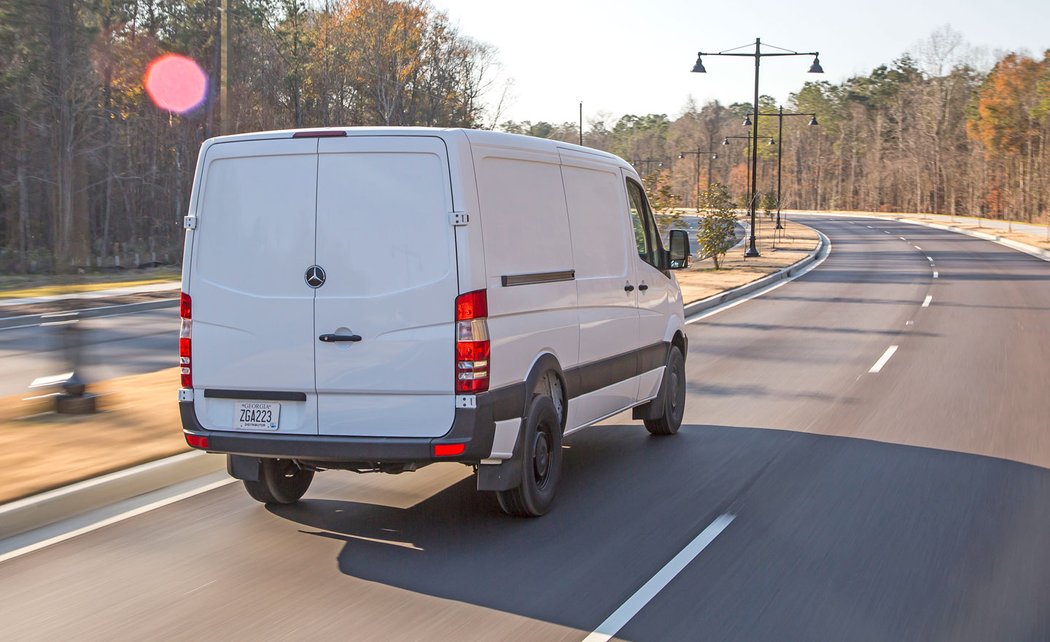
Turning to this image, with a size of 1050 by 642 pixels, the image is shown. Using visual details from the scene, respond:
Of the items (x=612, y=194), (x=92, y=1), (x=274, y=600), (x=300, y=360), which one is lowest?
(x=274, y=600)

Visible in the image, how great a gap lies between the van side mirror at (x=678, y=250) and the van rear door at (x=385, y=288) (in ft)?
11.6

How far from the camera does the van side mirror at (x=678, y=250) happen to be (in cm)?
916

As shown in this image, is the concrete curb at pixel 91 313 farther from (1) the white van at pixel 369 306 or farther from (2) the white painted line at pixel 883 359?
(1) the white van at pixel 369 306

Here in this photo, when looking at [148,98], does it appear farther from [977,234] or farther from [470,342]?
[470,342]

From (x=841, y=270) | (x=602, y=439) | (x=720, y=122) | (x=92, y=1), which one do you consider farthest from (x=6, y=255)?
(x=720, y=122)

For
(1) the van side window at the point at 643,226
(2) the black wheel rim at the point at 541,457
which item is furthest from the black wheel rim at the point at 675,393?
(2) the black wheel rim at the point at 541,457

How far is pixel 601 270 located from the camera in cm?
789

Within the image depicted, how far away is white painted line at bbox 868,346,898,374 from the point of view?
1382cm

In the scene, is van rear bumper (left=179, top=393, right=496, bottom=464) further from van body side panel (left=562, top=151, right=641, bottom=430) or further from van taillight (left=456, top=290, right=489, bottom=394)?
van body side panel (left=562, top=151, right=641, bottom=430)

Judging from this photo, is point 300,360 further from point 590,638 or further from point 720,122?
point 720,122

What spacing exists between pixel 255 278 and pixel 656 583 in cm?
276

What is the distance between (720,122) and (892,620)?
161 meters

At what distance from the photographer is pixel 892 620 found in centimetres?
488

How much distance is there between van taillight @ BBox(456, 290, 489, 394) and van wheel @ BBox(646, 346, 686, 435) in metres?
3.61
